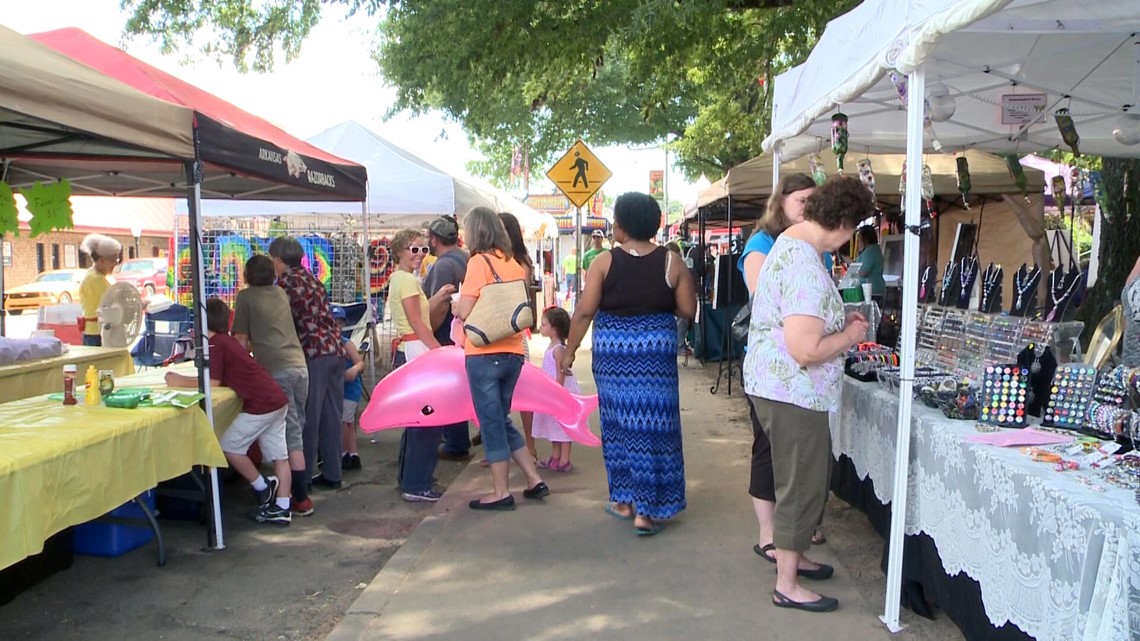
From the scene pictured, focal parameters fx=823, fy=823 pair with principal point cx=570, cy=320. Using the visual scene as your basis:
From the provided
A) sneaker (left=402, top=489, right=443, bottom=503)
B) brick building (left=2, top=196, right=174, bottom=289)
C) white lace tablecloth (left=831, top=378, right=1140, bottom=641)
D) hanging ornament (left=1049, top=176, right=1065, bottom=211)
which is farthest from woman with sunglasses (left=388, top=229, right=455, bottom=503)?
brick building (left=2, top=196, right=174, bottom=289)

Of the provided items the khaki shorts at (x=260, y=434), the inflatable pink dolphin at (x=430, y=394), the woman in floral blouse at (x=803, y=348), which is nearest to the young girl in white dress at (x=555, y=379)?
the inflatable pink dolphin at (x=430, y=394)

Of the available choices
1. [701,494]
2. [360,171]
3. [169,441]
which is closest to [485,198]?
[360,171]

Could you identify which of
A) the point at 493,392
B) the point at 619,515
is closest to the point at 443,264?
the point at 493,392

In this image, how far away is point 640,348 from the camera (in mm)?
4410

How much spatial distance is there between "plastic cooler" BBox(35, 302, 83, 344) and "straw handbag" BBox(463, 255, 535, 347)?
15.6 feet

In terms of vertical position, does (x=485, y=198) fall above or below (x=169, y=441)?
above

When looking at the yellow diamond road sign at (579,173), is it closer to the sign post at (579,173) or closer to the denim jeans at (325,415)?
the sign post at (579,173)

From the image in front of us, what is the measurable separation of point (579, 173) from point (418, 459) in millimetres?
4818

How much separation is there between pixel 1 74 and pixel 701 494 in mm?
4316

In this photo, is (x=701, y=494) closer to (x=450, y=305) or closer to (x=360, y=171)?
(x=450, y=305)

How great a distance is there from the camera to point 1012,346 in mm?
3623

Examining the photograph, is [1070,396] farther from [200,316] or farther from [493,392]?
[200,316]

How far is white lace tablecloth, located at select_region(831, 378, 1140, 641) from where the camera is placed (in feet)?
7.01

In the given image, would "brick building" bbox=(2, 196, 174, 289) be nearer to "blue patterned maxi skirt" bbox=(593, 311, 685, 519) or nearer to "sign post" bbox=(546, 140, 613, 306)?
"sign post" bbox=(546, 140, 613, 306)
